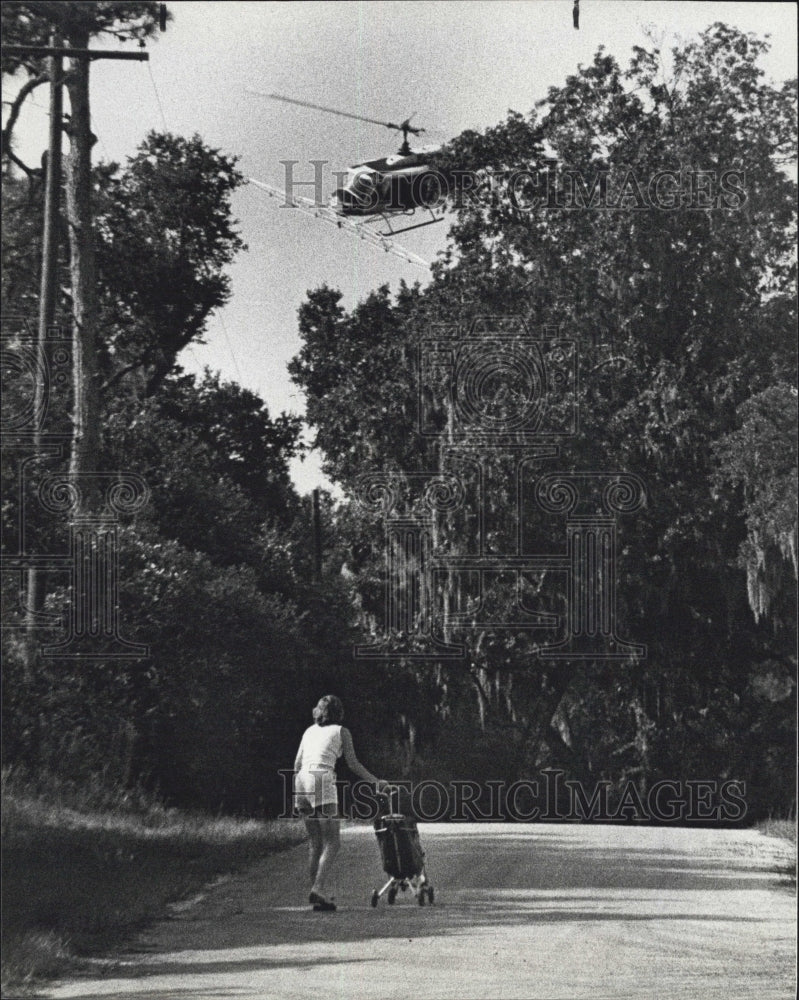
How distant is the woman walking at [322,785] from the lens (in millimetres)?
4484

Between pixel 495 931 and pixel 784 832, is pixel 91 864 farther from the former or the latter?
pixel 784 832

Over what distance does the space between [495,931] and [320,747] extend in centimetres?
82

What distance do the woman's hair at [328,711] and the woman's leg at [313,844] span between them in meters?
0.29

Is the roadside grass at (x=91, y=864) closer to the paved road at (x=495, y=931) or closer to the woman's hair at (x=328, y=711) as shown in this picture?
the paved road at (x=495, y=931)

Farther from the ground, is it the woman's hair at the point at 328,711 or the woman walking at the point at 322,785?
the woman's hair at the point at 328,711

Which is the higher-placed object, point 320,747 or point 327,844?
point 320,747

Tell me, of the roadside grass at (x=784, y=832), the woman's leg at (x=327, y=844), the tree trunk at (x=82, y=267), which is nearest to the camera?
the woman's leg at (x=327, y=844)

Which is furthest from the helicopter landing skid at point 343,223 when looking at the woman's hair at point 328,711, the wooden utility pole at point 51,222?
the woman's hair at point 328,711

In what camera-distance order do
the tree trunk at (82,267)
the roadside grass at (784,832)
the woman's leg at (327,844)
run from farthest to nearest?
1. the roadside grass at (784,832)
2. the tree trunk at (82,267)
3. the woman's leg at (327,844)

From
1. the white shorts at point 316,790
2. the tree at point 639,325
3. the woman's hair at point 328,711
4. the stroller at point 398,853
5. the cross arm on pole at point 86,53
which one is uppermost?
the cross arm on pole at point 86,53

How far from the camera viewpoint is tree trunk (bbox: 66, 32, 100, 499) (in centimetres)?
468

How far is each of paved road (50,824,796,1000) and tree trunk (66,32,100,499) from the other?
1424mm

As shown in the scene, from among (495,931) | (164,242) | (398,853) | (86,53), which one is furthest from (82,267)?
(495,931)

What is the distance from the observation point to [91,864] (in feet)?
16.4
